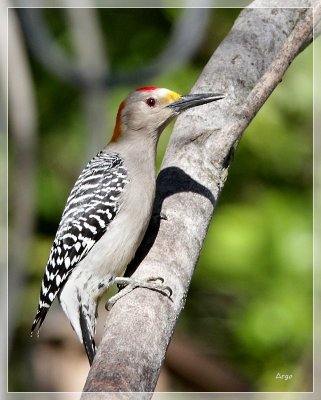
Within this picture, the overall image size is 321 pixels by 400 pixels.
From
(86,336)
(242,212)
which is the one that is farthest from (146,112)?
(242,212)

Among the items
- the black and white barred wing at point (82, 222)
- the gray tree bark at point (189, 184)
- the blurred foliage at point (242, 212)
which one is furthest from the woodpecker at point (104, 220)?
the blurred foliage at point (242, 212)

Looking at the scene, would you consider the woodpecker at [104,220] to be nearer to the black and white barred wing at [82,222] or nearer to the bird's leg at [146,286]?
the black and white barred wing at [82,222]

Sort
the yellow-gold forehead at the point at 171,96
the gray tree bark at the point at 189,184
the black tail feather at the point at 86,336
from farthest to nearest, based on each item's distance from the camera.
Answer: the yellow-gold forehead at the point at 171,96 → the black tail feather at the point at 86,336 → the gray tree bark at the point at 189,184

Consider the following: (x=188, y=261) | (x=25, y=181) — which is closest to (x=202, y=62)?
(x=25, y=181)

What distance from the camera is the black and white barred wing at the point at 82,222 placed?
4680 millimetres

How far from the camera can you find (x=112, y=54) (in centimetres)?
822

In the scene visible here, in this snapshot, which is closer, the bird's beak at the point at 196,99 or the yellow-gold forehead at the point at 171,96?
the bird's beak at the point at 196,99

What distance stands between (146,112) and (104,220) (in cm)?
72

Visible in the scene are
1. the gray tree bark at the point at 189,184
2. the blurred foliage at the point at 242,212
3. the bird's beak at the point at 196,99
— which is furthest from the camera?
the blurred foliage at the point at 242,212

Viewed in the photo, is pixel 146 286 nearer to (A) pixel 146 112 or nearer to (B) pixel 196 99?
(B) pixel 196 99

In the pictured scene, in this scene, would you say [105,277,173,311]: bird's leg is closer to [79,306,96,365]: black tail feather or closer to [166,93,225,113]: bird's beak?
[79,306,96,365]: black tail feather

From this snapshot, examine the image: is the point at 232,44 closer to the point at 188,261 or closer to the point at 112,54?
the point at 188,261

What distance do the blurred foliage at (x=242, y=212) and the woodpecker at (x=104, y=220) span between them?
6.54ft

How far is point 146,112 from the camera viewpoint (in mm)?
5082
